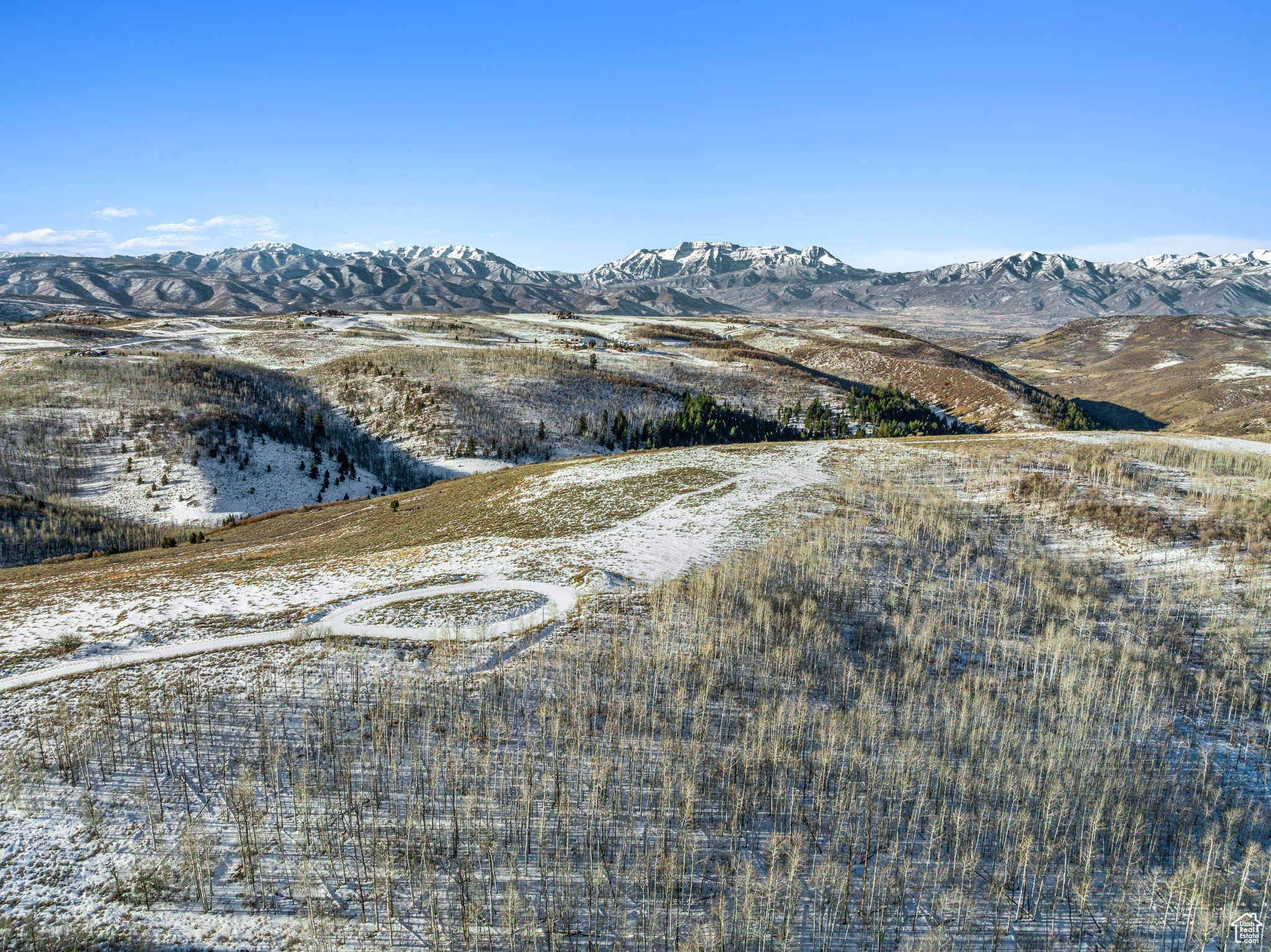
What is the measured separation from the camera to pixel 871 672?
20516 millimetres

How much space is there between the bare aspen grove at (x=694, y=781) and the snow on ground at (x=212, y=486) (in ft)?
134

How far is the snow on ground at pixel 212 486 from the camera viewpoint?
53594mm

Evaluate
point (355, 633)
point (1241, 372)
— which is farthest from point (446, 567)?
point (1241, 372)

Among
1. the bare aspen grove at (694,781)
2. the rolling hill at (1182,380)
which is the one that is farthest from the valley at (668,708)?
the rolling hill at (1182,380)

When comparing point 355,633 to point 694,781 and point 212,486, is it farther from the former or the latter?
point 212,486

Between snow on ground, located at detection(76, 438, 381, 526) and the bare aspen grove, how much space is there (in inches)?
1604

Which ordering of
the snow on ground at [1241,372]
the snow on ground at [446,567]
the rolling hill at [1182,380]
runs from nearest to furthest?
the snow on ground at [446,567]
the rolling hill at [1182,380]
the snow on ground at [1241,372]

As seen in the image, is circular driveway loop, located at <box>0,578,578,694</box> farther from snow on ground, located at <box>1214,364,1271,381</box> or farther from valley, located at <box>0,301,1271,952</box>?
snow on ground, located at <box>1214,364,1271,381</box>

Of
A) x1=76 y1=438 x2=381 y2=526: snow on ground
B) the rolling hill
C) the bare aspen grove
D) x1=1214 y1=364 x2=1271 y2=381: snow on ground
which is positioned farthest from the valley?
x1=1214 y1=364 x2=1271 y2=381: snow on ground

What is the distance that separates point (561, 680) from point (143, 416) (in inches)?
2627

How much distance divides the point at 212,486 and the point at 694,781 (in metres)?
55.9

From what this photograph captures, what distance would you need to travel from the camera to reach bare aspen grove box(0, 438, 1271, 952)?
12258mm

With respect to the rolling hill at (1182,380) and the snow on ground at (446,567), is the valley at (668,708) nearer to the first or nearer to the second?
the snow on ground at (446,567)

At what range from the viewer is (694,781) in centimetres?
1521
